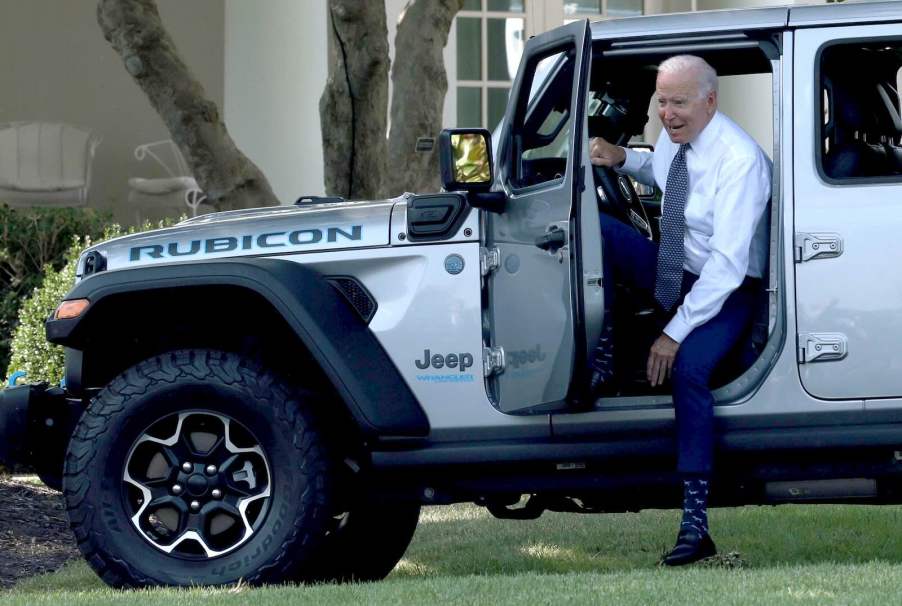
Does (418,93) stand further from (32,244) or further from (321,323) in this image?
(321,323)

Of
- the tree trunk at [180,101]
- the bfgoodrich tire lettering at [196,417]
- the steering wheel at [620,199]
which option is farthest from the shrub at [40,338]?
the steering wheel at [620,199]

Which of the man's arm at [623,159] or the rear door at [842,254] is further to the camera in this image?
the man's arm at [623,159]

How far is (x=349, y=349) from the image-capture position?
5.23 m

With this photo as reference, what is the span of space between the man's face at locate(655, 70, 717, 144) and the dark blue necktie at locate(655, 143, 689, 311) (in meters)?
0.15

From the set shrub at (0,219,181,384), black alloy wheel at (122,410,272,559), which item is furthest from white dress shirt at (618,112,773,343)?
shrub at (0,219,181,384)

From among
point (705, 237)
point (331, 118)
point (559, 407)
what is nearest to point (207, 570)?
point (559, 407)

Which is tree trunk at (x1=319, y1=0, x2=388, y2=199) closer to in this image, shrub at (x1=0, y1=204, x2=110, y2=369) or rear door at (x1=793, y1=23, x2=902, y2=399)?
shrub at (x1=0, y1=204, x2=110, y2=369)

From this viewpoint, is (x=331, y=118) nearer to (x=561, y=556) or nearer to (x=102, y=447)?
(x=561, y=556)

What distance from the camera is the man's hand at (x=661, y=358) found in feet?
17.1

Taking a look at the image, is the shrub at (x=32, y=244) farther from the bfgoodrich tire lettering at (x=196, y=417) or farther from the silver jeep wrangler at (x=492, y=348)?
the bfgoodrich tire lettering at (x=196, y=417)

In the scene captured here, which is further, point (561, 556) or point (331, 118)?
point (331, 118)

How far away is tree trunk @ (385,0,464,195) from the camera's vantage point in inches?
357

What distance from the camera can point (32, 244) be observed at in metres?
10.6

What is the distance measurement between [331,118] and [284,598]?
4.42 metres
